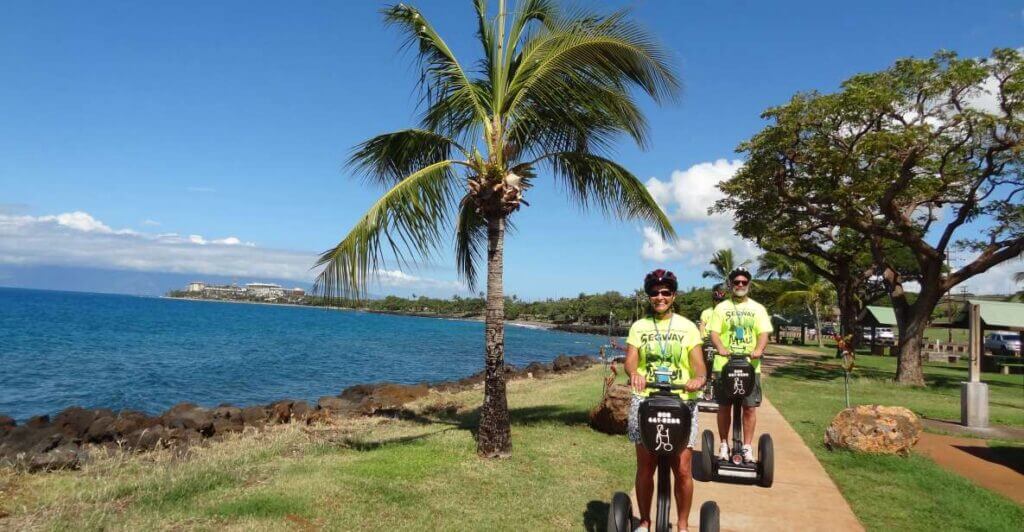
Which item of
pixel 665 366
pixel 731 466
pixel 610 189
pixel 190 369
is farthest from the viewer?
pixel 190 369

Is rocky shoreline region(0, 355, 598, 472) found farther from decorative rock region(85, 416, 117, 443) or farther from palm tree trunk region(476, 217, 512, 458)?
palm tree trunk region(476, 217, 512, 458)

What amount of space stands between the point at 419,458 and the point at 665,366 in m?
4.74

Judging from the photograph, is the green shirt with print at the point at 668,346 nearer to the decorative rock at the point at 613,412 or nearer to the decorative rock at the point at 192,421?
the decorative rock at the point at 613,412

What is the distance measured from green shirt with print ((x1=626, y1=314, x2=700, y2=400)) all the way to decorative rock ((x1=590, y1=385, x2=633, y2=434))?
5.59 m

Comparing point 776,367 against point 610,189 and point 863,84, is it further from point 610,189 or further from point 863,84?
point 610,189

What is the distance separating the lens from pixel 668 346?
13.8ft

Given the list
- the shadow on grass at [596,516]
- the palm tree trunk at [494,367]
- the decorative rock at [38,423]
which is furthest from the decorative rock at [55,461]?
the shadow on grass at [596,516]

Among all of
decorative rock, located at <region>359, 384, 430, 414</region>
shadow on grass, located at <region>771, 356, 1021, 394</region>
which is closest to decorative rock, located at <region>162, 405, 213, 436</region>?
decorative rock, located at <region>359, 384, 430, 414</region>

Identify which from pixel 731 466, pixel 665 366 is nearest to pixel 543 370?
pixel 731 466

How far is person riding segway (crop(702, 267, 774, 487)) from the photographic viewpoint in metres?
5.87

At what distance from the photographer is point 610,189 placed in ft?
30.9

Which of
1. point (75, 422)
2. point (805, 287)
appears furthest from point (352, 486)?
point (805, 287)

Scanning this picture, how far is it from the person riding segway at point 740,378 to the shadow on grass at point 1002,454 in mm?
4369

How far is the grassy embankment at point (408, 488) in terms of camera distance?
18.5 feet
